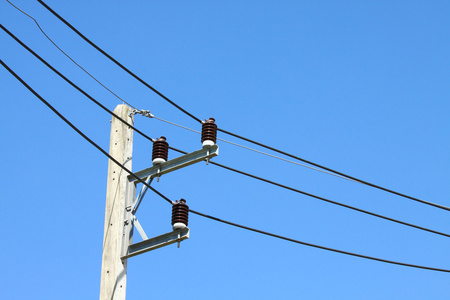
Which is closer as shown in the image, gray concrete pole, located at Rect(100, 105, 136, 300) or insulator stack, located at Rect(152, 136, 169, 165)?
gray concrete pole, located at Rect(100, 105, 136, 300)

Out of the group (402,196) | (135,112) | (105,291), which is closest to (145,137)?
(135,112)

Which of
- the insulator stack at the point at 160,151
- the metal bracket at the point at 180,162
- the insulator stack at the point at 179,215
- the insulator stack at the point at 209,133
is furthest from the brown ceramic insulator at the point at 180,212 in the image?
the insulator stack at the point at 209,133

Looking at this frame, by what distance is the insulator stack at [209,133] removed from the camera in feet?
33.3

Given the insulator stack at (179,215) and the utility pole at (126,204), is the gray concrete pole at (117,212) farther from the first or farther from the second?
the insulator stack at (179,215)

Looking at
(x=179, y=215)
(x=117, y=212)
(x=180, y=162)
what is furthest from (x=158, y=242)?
(x=180, y=162)

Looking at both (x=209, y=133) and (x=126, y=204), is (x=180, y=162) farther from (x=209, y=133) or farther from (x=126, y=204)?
(x=126, y=204)

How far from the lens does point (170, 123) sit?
11875 mm

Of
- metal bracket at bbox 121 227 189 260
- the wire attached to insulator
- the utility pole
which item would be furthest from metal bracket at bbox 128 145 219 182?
metal bracket at bbox 121 227 189 260

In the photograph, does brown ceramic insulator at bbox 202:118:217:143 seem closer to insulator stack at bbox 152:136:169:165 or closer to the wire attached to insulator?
insulator stack at bbox 152:136:169:165

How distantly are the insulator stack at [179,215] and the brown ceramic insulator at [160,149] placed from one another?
648mm

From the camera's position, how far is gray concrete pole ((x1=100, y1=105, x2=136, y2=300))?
9.31 m

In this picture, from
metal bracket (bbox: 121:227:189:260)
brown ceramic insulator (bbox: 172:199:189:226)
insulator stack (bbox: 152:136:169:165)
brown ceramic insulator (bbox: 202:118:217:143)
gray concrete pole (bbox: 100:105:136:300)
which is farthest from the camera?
brown ceramic insulator (bbox: 202:118:217:143)

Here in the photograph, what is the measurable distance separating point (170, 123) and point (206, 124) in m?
1.60

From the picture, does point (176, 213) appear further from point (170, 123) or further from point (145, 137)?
point (170, 123)
